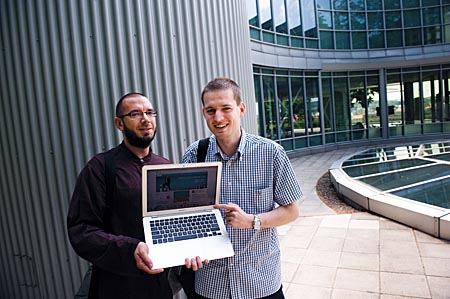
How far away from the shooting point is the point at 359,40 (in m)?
18.7

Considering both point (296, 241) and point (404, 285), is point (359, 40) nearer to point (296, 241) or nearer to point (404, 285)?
point (296, 241)

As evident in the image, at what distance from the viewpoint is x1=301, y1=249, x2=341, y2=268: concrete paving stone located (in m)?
4.36

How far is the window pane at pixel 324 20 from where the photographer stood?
17.5m

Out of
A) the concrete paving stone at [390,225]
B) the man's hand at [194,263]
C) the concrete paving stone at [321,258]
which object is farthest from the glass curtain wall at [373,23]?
the man's hand at [194,263]

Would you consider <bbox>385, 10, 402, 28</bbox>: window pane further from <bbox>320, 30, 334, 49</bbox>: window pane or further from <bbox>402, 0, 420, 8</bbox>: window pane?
<bbox>320, 30, 334, 49</bbox>: window pane

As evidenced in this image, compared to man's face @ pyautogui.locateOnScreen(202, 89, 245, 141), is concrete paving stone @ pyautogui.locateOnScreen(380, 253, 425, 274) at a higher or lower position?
lower

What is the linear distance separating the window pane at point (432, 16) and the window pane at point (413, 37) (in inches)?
26.4

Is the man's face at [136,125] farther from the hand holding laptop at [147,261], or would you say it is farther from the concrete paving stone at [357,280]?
the concrete paving stone at [357,280]

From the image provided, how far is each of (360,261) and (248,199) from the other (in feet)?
10.5

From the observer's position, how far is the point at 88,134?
269 cm

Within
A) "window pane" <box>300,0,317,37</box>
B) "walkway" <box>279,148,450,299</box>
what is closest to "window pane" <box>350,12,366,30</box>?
"window pane" <box>300,0,317,37</box>

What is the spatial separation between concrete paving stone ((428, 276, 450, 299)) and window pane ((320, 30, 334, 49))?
15.9 m

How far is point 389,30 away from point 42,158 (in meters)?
20.9

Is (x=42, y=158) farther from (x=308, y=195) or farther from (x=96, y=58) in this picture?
(x=308, y=195)
